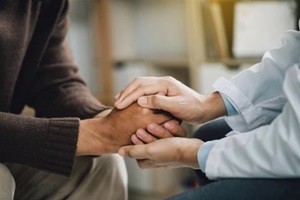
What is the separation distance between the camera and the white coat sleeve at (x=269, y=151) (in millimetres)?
753

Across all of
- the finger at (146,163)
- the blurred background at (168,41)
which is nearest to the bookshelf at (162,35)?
the blurred background at (168,41)

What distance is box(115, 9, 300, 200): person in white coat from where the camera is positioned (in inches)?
29.8

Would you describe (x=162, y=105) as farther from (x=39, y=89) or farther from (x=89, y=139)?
(x=39, y=89)

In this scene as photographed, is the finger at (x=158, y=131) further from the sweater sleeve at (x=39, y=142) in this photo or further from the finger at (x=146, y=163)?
the sweater sleeve at (x=39, y=142)

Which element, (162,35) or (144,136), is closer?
(144,136)

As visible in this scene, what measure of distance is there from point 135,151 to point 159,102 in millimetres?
129

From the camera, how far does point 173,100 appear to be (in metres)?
1.05

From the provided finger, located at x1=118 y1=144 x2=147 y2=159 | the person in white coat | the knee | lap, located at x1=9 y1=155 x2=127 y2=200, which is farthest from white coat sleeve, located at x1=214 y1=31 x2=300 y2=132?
the knee

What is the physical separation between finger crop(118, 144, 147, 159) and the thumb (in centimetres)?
Answer: 11

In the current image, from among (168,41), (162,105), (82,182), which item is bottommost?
(82,182)

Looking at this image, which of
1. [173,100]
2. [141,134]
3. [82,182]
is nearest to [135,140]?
[141,134]

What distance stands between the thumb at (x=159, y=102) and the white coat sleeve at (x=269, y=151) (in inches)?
9.8

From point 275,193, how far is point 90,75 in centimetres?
180

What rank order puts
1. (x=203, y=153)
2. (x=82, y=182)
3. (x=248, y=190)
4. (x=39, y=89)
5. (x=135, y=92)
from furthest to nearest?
(x=39, y=89), (x=82, y=182), (x=135, y=92), (x=203, y=153), (x=248, y=190)
